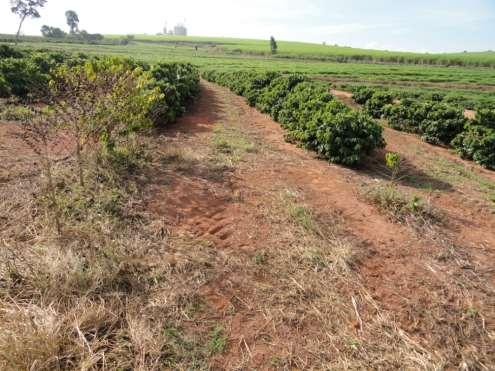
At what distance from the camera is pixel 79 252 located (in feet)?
13.3

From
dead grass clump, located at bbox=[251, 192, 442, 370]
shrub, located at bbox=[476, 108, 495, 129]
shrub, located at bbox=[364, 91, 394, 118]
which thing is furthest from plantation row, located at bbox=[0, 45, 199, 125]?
shrub, located at bbox=[476, 108, 495, 129]

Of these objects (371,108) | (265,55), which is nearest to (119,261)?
(371,108)

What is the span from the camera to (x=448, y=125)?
39.6 feet

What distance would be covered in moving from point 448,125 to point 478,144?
1.81 meters

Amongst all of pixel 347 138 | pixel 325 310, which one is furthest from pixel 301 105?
pixel 325 310

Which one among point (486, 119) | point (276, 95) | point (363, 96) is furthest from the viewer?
point (363, 96)

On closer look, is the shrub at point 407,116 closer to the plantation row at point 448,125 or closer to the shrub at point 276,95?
the plantation row at point 448,125

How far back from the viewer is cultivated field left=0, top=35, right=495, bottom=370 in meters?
3.21

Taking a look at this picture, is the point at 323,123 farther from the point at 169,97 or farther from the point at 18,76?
the point at 18,76

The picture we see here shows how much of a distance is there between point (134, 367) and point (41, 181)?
3897mm

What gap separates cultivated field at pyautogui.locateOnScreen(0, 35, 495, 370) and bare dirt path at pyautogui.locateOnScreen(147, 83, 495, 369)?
21mm

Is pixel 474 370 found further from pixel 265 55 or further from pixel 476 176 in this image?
pixel 265 55

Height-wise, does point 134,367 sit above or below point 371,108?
below

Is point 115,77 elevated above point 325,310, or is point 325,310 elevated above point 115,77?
point 115,77
